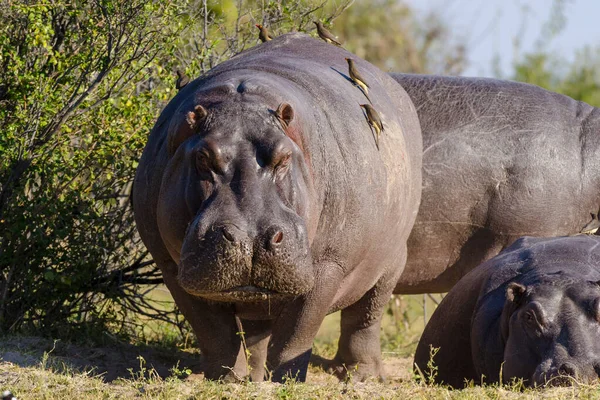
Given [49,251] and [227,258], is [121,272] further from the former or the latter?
[227,258]

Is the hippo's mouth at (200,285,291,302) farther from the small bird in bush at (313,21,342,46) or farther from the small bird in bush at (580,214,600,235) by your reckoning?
the small bird in bush at (580,214,600,235)

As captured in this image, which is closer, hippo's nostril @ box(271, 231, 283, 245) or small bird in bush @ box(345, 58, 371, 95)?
hippo's nostril @ box(271, 231, 283, 245)

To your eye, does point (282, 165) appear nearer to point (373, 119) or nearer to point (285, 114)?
point (285, 114)

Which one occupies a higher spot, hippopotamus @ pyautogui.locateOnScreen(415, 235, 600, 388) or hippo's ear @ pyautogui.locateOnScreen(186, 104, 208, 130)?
hippo's ear @ pyautogui.locateOnScreen(186, 104, 208, 130)

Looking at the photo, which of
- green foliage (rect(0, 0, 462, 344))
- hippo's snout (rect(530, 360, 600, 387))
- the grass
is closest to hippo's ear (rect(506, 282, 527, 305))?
hippo's snout (rect(530, 360, 600, 387))

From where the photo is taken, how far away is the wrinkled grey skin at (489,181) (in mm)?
8438

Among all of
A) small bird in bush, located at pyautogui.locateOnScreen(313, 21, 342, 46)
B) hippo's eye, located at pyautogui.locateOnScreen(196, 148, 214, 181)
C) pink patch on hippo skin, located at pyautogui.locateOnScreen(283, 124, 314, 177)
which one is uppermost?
small bird in bush, located at pyautogui.locateOnScreen(313, 21, 342, 46)

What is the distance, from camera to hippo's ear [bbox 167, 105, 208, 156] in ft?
18.7

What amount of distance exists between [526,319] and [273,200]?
1.66m

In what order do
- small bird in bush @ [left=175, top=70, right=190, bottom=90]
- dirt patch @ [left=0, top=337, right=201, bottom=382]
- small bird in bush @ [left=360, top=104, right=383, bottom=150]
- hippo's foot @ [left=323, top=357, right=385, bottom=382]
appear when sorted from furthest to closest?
hippo's foot @ [left=323, top=357, right=385, bottom=382]
small bird in bush @ [left=175, top=70, right=190, bottom=90]
small bird in bush @ [left=360, top=104, right=383, bottom=150]
dirt patch @ [left=0, top=337, right=201, bottom=382]

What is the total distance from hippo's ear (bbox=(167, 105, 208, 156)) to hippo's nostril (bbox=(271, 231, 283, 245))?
2.51 ft

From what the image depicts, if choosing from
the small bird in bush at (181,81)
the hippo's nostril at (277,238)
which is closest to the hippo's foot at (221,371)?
the hippo's nostril at (277,238)

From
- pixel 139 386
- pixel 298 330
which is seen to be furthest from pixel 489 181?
pixel 139 386

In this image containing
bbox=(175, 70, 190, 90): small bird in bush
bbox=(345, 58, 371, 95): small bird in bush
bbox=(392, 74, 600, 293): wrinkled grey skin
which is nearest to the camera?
bbox=(345, 58, 371, 95): small bird in bush
